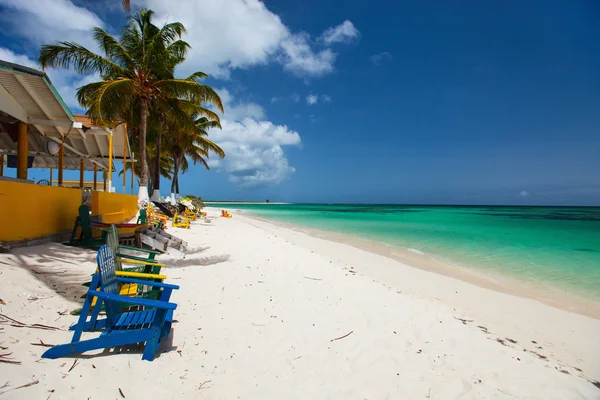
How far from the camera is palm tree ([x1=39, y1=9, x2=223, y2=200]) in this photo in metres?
11.4

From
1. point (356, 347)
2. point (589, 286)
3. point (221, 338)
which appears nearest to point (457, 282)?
point (589, 286)

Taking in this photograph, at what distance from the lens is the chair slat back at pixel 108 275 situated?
7.64 ft

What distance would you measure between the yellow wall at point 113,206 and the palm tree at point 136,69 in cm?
214

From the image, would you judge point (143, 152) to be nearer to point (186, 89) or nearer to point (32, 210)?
point (186, 89)

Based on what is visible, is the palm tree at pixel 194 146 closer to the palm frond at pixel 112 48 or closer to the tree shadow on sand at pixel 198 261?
the palm frond at pixel 112 48

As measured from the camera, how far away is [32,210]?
5.12 m

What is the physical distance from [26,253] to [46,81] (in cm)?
374

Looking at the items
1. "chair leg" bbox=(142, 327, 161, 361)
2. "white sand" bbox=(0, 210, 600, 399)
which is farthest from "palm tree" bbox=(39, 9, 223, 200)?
"chair leg" bbox=(142, 327, 161, 361)

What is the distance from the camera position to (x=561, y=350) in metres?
3.67

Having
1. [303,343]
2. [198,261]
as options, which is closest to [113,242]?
[303,343]

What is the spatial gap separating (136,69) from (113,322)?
572 inches

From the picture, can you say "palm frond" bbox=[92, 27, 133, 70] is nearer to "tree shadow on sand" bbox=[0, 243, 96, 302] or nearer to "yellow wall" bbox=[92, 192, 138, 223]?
"yellow wall" bbox=[92, 192, 138, 223]

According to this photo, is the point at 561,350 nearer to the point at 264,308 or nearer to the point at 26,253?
the point at 264,308

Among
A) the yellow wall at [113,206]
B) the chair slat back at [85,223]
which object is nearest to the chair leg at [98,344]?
the chair slat back at [85,223]
